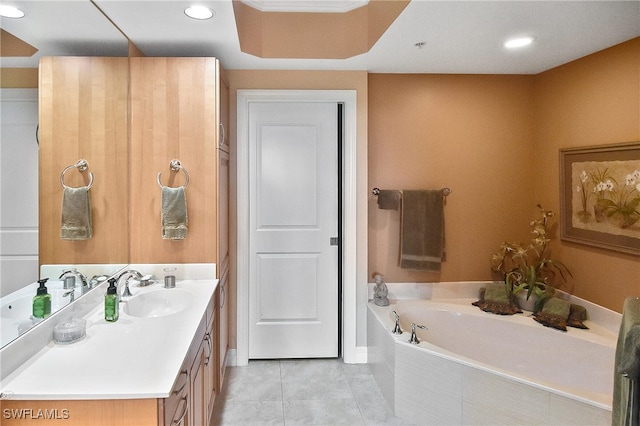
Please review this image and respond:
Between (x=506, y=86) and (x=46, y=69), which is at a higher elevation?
(x=506, y=86)

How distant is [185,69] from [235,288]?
159 centimetres

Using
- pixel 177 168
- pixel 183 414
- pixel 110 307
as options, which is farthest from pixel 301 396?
pixel 177 168

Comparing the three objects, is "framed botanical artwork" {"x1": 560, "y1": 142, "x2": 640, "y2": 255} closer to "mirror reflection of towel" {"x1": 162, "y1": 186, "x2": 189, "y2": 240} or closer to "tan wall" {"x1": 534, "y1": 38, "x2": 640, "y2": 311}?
"tan wall" {"x1": 534, "y1": 38, "x2": 640, "y2": 311}

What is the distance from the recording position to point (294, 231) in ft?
9.88

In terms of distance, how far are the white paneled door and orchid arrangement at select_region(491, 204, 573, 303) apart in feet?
4.42

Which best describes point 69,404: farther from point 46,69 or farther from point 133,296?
point 46,69

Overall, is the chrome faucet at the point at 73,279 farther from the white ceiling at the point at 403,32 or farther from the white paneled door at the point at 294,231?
the white paneled door at the point at 294,231

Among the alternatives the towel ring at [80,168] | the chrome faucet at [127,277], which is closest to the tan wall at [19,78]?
the towel ring at [80,168]

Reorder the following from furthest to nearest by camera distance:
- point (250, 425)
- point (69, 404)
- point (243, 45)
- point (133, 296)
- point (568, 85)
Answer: point (568, 85) → point (243, 45) → point (250, 425) → point (133, 296) → point (69, 404)

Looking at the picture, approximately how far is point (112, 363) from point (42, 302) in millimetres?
378

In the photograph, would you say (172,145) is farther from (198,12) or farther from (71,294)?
(71,294)

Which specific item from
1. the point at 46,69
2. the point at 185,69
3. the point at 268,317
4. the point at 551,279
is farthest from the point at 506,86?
the point at 46,69

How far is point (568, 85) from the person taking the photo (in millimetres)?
2686

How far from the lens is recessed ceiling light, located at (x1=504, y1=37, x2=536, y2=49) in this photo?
2.26 metres
